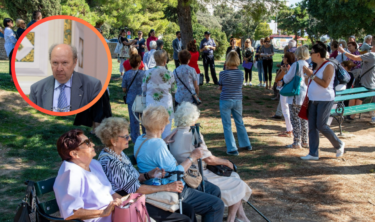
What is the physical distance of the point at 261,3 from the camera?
11.9m

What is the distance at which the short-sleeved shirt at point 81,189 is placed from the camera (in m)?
2.71

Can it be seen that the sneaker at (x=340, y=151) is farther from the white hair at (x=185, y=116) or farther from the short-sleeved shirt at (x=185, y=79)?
the white hair at (x=185, y=116)

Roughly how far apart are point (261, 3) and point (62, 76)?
34.2 feet

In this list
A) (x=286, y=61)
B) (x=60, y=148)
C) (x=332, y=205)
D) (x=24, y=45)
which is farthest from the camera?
(x=286, y=61)

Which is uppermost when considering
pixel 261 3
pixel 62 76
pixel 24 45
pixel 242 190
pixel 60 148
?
pixel 261 3

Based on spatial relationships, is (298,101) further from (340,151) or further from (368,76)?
(368,76)

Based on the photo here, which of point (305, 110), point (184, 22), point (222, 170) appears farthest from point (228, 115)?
point (184, 22)

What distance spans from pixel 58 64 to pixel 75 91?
0.23m

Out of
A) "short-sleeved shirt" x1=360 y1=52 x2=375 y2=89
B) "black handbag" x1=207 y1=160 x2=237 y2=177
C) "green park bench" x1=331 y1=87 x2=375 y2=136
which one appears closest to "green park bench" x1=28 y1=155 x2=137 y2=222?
"black handbag" x1=207 y1=160 x2=237 y2=177

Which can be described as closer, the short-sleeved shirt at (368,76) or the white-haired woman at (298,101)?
the white-haired woman at (298,101)

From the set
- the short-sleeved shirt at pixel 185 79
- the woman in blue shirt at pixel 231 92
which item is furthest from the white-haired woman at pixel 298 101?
the short-sleeved shirt at pixel 185 79

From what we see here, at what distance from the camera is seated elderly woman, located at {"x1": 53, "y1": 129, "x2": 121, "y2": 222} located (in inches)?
107

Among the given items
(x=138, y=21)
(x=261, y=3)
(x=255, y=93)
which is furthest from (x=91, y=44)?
(x=138, y=21)

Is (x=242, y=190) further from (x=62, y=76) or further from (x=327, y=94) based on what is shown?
(x=327, y=94)
